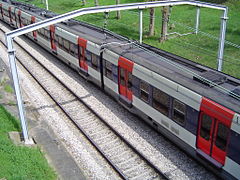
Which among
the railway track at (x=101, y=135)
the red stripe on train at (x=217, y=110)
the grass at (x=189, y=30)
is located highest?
the red stripe on train at (x=217, y=110)

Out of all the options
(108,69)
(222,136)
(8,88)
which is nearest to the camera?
(222,136)

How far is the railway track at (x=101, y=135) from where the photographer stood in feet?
37.5

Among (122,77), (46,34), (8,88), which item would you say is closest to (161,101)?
(122,77)

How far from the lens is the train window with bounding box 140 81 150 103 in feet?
42.9

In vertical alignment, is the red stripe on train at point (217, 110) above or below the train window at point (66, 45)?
above

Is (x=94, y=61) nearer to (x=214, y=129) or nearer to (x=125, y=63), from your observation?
(x=125, y=63)

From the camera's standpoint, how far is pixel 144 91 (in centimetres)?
1329

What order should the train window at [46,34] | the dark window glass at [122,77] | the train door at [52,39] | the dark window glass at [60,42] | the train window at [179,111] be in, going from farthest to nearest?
the train window at [46,34]
the train door at [52,39]
the dark window glass at [60,42]
the dark window glass at [122,77]
the train window at [179,111]

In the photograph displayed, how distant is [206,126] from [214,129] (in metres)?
0.41

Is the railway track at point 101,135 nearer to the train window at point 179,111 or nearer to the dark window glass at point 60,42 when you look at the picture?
the train window at point 179,111

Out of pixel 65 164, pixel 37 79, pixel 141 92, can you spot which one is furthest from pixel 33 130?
pixel 37 79

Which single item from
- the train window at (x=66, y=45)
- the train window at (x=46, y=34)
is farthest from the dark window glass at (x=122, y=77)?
the train window at (x=46, y=34)

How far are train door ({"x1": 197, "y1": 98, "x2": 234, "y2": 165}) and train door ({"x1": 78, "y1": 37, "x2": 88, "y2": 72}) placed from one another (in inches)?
368

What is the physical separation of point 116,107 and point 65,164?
5.20 meters
